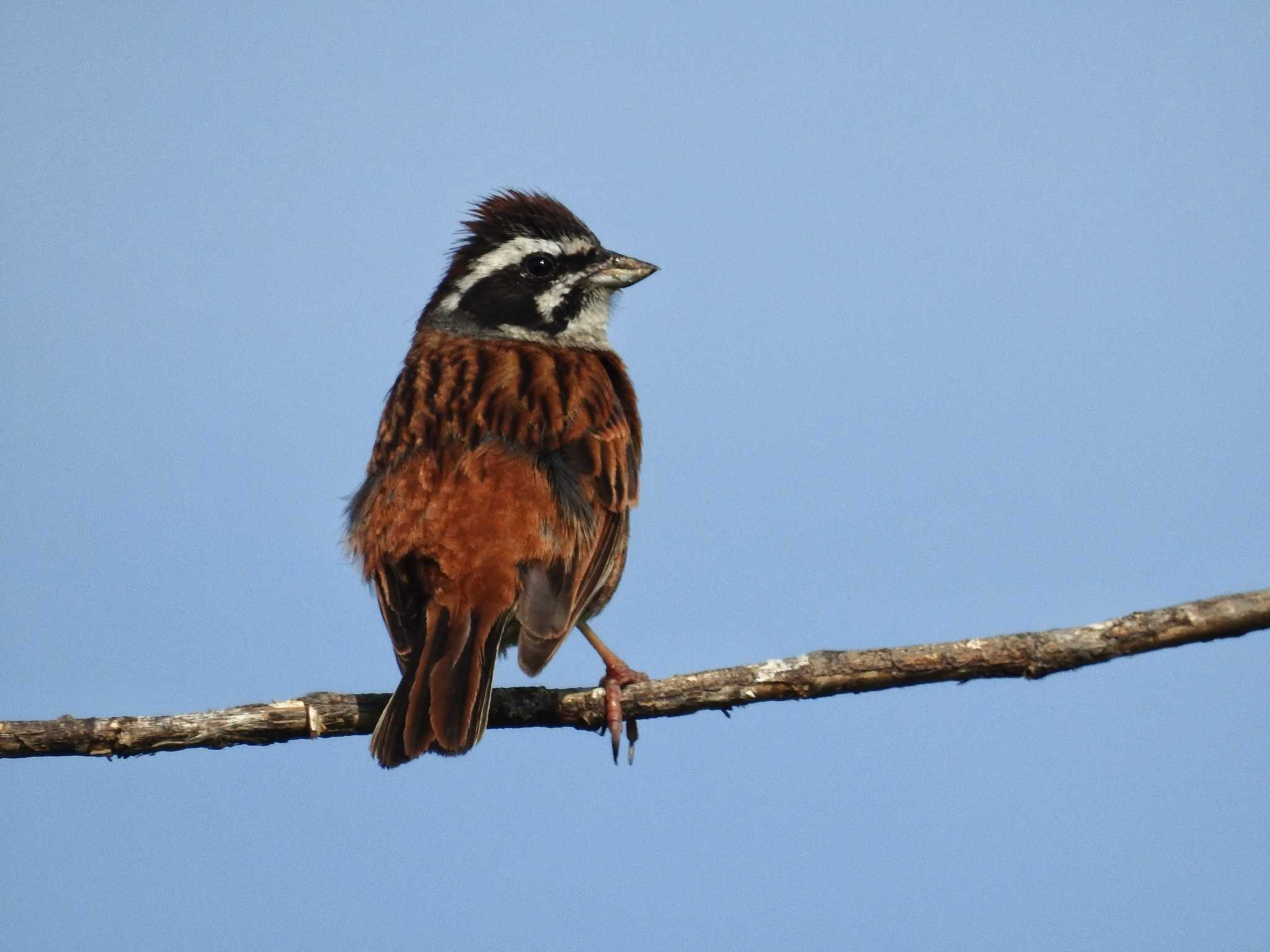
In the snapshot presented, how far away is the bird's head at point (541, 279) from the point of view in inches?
349

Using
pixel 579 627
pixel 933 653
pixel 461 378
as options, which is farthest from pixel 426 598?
pixel 933 653

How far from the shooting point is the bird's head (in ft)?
29.1

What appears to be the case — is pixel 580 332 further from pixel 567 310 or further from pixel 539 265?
pixel 539 265

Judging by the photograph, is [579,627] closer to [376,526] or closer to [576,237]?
[376,526]

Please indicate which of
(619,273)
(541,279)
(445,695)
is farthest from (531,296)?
(445,695)

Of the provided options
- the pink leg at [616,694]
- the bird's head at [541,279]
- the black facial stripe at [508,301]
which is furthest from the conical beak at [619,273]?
the pink leg at [616,694]

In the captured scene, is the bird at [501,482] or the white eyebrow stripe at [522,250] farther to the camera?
the white eyebrow stripe at [522,250]

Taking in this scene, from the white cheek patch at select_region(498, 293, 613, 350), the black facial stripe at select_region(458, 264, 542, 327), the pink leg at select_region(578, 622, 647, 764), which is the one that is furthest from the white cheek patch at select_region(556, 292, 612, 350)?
the pink leg at select_region(578, 622, 647, 764)

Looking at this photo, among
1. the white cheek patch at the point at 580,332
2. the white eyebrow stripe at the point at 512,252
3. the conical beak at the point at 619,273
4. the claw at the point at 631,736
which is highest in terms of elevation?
the white eyebrow stripe at the point at 512,252

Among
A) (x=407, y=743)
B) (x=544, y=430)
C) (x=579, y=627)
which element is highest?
(x=544, y=430)

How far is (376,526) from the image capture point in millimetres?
7086

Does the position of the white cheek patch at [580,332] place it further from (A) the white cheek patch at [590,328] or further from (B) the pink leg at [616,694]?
(B) the pink leg at [616,694]

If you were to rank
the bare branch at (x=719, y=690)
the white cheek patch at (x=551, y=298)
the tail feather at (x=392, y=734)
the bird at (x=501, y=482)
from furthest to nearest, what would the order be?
the white cheek patch at (x=551, y=298), the bird at (x=501, y=482), the tail feather at (x=392, y=734), the bare branch at (x=719, y=690)

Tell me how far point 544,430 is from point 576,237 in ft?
6.39
